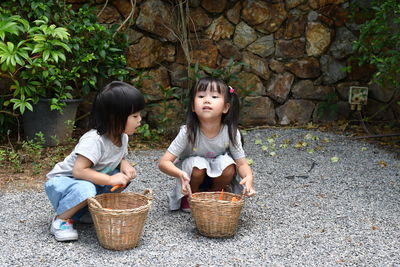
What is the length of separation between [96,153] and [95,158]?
24mm

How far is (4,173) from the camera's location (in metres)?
3.31

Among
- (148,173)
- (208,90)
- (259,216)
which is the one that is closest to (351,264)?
(259,216)

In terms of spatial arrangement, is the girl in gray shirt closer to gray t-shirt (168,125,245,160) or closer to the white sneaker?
the white sneaker

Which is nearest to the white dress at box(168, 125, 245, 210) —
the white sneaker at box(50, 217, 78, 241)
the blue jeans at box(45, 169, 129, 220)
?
the blue jeans at box(45, 169, 129, 220)

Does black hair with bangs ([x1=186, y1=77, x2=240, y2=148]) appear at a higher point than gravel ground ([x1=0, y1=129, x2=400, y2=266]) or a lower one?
higher

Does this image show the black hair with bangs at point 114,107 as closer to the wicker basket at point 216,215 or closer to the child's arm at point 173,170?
the child's arm at point 173,170

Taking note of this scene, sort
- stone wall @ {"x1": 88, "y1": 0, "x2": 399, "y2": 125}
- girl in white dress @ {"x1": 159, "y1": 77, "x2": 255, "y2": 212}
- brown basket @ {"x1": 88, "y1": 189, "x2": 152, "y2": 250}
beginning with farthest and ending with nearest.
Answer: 1. stone wall @ {"x1": 88, "y1": 0, "x2": 399, "y2": 125}
2. girl in white dress @ {"x1": 159, "y1": 77, "x2": 255, "y2": 212}
3. brown basket @ {"x1": 88, "y1": 189, "x2": 152, "y2": 250}

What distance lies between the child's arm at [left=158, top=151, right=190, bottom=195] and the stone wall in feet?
6.25

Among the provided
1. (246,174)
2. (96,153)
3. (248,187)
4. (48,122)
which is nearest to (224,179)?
(246,174)

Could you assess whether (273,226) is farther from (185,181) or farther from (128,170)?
(128,170)

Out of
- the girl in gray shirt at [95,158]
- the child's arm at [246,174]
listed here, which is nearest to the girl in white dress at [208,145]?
the child's arm at [246,174]

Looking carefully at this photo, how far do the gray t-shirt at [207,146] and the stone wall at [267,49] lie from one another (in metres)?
1.87

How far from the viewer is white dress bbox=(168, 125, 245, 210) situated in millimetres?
2504

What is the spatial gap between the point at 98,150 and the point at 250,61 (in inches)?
107
